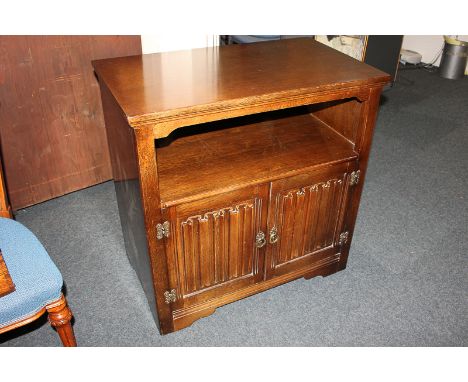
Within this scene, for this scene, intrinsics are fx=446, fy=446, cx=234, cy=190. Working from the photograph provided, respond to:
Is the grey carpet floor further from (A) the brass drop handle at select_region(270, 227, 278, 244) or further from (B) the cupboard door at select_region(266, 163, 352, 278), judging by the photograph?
(A) the brass drop handle at select_region(270, 227, 278, 244)

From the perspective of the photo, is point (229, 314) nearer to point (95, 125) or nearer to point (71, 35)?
point (95, 125)

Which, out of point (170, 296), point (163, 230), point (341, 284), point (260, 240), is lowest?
point (341, 284)

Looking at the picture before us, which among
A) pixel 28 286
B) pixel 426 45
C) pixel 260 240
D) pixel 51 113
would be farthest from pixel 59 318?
pixel 426 45

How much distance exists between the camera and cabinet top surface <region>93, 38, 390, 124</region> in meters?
1.42

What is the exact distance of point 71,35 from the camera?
7.23ft

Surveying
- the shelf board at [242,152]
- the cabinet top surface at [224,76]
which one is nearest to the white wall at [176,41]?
the cabinet top surface at [224,76]

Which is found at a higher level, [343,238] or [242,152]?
[242,152]

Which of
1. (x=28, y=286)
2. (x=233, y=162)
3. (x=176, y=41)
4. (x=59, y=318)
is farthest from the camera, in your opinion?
(x=176, y=41)

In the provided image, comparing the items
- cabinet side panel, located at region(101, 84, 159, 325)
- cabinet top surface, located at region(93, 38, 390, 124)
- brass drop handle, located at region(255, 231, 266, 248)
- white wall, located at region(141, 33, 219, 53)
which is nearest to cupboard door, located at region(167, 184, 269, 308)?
brass drop handle, located at region(255, 231, 266, 248)

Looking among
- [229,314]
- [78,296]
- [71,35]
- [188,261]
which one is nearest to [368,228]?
[229,314]

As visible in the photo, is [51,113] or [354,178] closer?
[354,178]

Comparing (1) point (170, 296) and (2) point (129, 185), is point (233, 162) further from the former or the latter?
(1) point (170, 296)

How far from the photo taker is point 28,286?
1.45 metres

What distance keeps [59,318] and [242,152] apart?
0.91m
